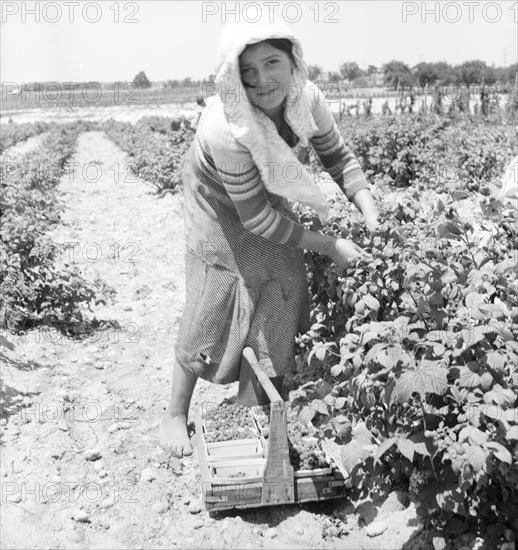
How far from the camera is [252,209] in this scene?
2.47 m

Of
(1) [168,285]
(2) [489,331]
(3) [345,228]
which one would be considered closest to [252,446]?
(3) [345,228]

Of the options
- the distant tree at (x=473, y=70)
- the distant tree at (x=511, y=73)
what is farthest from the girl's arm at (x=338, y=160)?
the distant tree at (x=473, y=70)

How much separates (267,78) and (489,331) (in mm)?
1083

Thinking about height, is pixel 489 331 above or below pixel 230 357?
above

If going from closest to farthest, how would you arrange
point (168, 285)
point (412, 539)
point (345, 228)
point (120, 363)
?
point (412, 539) → point (345, 228) → point (120, 363) → point (168, 285)

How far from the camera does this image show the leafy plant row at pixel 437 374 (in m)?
1.78

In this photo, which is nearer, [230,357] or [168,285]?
[230,357]

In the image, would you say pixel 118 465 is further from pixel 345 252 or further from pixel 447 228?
pixel 447 228

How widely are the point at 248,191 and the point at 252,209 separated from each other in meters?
0.06

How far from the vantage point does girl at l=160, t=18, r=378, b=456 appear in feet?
7.82

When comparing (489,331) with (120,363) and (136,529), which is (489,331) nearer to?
(136,529)

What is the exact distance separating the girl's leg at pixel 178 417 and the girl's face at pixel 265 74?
3.69ft

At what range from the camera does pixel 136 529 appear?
2.52 meters

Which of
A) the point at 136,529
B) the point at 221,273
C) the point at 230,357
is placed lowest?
the point at 136,529
